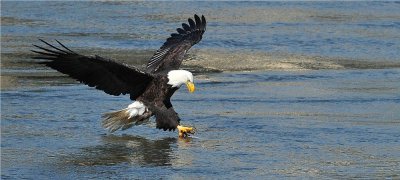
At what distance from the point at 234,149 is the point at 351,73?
3.64m

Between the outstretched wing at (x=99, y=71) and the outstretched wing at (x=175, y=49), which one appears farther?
the outstretched wing at (x=175, y=49)

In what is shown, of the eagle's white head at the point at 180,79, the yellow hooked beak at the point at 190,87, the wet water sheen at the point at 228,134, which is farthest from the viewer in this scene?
the eagle's white head at the point at 180,79

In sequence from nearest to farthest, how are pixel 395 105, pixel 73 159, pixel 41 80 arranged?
pixel 73 159 → pixel 395 105 → pixel 41 80

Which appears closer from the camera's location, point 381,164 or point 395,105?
point 381,164

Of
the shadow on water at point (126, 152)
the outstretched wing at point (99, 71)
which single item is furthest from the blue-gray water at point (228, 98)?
the outstretched wing at point (99, 71)

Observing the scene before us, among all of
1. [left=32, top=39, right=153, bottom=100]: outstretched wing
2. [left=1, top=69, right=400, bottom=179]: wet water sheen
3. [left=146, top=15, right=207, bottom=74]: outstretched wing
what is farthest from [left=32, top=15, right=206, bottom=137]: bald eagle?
[left=146, top=15, right=207, bottom=74]: outstretched wing

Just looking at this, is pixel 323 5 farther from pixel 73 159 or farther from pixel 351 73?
pixel 73 159

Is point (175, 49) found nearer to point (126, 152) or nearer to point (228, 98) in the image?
point (228, 98)

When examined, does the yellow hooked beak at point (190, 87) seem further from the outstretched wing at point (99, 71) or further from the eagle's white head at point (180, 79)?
the outstretched wing at point (99, 71)

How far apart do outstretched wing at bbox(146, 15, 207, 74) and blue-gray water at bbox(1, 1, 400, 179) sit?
392 mm

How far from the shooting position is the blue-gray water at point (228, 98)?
21.1ft

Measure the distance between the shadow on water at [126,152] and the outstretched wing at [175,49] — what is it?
863 millimetres

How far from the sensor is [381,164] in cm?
637

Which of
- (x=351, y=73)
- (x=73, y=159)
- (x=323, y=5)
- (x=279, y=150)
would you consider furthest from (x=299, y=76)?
(x=323, y=5)
